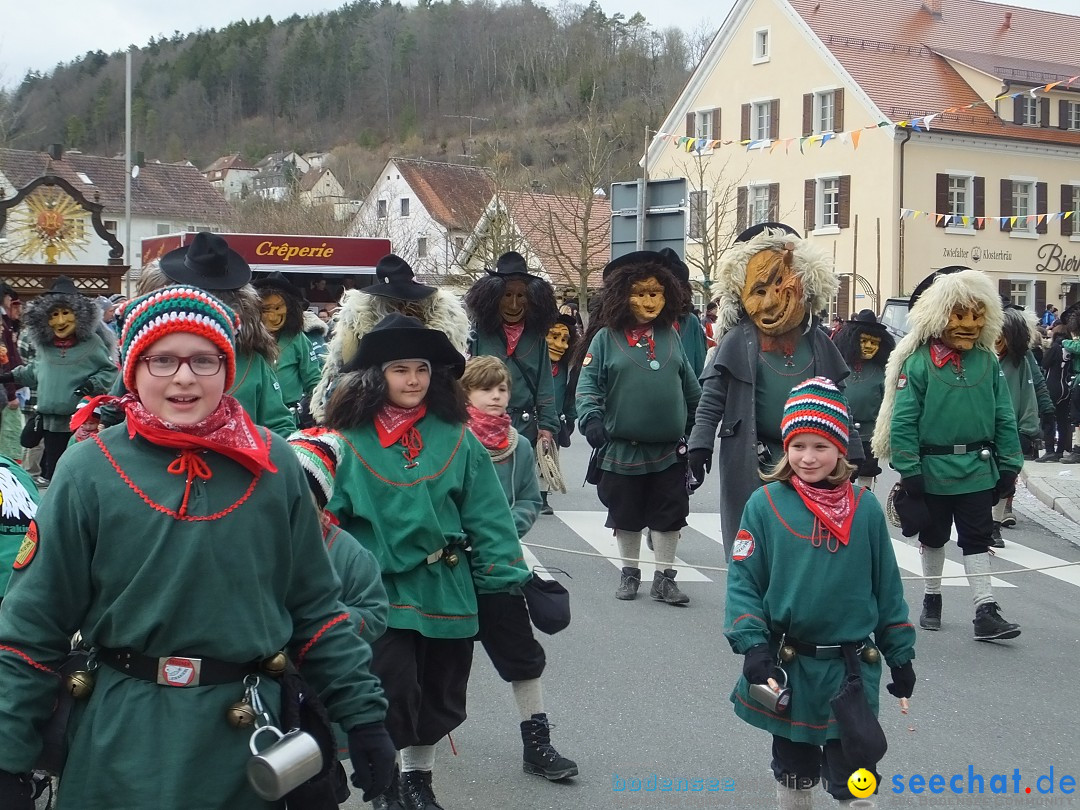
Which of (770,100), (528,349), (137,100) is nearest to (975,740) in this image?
(528,349)

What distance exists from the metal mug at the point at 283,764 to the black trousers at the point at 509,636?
1.70 metres

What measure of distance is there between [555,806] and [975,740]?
1945 mm

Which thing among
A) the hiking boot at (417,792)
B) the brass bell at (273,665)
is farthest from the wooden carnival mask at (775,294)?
the brass bell at (273,665)

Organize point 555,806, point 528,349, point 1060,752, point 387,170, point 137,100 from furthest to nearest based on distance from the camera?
1. point 137,100
2. point 387,170
3. point 528,349
4. point 1060,752
5. point 555,806

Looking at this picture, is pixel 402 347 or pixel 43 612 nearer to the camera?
pixel 43 612

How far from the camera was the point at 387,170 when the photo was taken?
60.8 metres

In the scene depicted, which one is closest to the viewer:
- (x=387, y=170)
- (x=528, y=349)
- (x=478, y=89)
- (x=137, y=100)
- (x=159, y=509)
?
(x=159, y=509)

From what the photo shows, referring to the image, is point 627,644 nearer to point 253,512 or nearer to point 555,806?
point 555,806

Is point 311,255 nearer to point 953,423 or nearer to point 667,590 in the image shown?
point 667,590

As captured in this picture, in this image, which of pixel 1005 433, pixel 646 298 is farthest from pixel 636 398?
pixel 1005 433

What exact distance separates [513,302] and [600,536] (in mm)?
2416

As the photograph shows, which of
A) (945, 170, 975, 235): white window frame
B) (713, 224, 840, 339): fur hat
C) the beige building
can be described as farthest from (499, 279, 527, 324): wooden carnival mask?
(945, 170, 975, 235): white window frame

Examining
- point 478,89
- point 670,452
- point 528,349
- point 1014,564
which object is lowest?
point 1014,564

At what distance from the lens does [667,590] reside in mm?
7992
